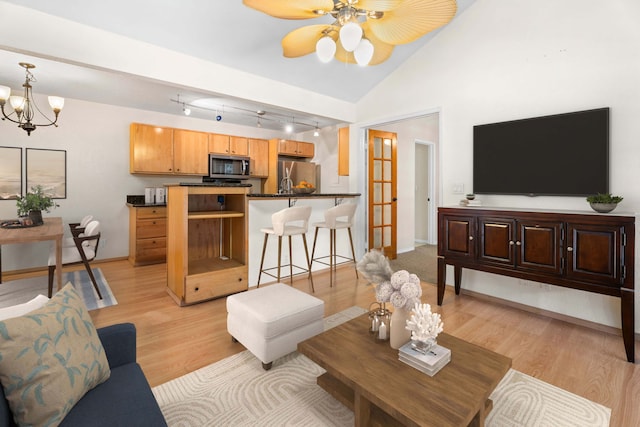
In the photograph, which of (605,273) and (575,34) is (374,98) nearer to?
(575,34)

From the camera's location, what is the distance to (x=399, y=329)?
5.07ft

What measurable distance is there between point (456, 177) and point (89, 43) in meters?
3.68

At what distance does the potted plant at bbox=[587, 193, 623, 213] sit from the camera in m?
2.32

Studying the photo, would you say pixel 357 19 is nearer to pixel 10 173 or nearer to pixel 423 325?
pixel 423 325

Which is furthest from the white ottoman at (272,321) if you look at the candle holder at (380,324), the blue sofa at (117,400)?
the blue sofa at (117,400)

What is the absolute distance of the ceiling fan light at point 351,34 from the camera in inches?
70.6

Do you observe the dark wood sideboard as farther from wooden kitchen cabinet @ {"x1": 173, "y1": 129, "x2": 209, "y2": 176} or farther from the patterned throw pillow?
wooden kitchen cabinet @ {"x1": 173, "y1": 129, "x2": 209, "y2": 176}

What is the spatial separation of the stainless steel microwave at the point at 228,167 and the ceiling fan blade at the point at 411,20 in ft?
13.2

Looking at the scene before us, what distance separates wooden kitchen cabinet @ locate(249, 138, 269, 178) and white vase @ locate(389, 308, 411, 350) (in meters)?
5.02

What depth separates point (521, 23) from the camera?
298 centimetres

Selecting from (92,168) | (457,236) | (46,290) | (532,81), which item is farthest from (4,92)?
(532,81)

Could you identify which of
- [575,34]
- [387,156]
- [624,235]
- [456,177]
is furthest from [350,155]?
[624,235]

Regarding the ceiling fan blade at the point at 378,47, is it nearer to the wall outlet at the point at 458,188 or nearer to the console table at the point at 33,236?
the wall outlet at the point at 458,188

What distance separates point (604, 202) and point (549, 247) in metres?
0.49
